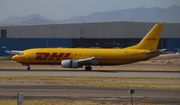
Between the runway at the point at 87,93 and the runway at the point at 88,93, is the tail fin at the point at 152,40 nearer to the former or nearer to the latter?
the runway at the point at 88,93

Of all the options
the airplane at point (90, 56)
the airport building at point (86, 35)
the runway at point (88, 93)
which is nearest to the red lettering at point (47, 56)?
the airplane at point (90, 56)

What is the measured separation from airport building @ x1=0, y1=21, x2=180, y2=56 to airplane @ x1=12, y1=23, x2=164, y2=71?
45698mm

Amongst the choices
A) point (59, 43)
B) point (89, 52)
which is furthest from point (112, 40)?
point (89, 52)

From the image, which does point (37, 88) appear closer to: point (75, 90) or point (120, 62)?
point (75, 90)

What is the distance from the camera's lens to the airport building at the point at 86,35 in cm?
10619

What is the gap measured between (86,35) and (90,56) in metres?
47.7

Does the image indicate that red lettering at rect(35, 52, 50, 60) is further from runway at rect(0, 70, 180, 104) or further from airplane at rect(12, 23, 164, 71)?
runway at rect(0, 70, 180, 104)

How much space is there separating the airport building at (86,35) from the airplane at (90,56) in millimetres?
45698

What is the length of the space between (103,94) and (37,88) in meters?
5.66

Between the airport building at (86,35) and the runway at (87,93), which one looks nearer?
the runway at (87,93)

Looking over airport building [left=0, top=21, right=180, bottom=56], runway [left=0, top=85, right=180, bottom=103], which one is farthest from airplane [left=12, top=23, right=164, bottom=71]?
airport building [left=0, top=21, right=180, bottom=56]

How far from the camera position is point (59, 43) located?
110 meters

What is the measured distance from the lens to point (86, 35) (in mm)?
108125

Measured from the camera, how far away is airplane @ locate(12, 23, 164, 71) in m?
59.5
